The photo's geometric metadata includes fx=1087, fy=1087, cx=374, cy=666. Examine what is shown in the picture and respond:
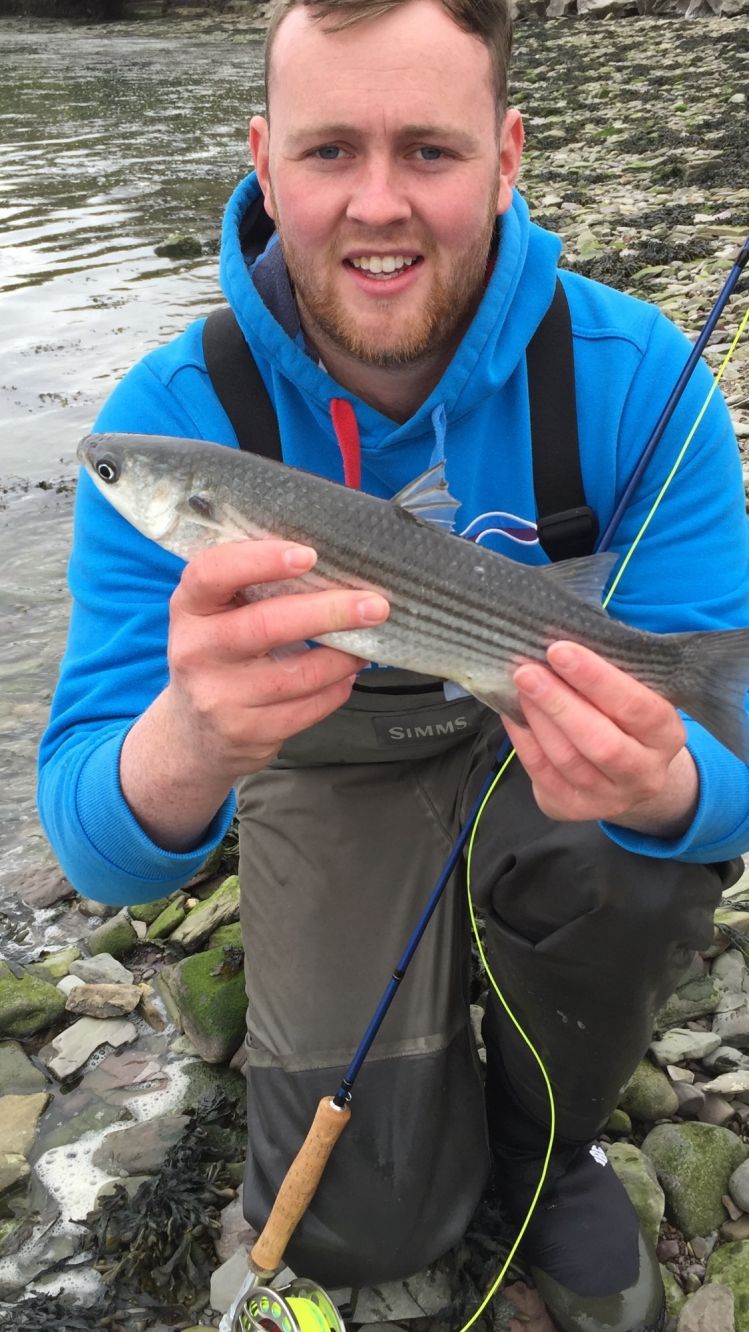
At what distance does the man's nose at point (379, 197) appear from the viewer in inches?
131

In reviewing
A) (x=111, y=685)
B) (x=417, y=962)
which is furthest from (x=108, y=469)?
(x=417, y=962)

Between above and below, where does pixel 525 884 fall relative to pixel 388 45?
below

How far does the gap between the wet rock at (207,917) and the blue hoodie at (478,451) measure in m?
1.70

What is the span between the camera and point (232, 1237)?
12.6 feet

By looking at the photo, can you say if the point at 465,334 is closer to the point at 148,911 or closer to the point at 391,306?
the point at 391,306

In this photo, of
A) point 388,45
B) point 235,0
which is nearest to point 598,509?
point 388,45

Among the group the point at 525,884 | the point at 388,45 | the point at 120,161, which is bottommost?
the point at 120,161

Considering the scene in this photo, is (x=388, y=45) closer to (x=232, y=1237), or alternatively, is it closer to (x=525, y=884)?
(x=525, y=884)

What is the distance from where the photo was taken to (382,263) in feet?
11.4

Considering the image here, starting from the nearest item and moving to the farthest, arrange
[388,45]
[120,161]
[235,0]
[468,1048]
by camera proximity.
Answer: [388,45]
[468,1048]
[120,161]
[235,0]

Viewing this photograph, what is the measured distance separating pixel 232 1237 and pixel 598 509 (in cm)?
286

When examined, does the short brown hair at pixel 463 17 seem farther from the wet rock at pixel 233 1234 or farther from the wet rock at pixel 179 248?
the wet rock at pixel 179 248

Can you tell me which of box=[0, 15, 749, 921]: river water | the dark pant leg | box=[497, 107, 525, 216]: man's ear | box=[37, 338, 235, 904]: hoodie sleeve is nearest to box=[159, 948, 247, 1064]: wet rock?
box=[37, 338, 235, 904]: hoodie sleeve

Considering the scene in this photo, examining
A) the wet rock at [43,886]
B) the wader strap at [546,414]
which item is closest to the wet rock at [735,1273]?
the wader strap at [546,414]
